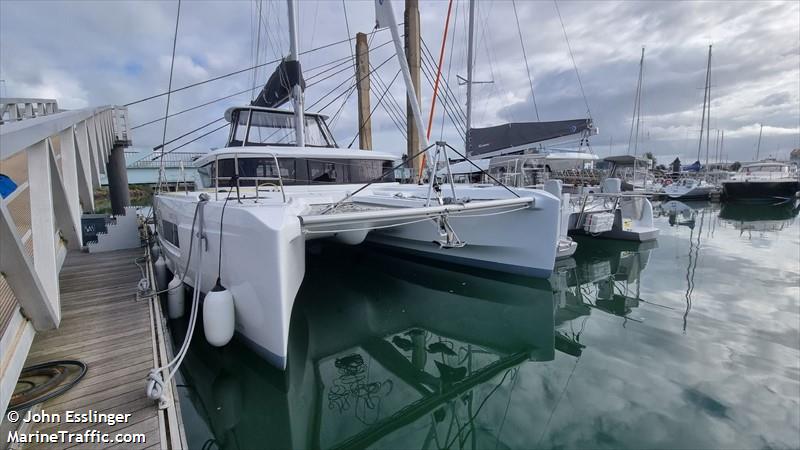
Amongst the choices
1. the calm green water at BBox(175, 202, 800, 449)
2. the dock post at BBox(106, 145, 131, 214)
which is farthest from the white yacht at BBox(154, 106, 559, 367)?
the dock post at BBox(106, 145, 131, 214)

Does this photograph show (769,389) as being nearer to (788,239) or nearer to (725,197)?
(788,239)

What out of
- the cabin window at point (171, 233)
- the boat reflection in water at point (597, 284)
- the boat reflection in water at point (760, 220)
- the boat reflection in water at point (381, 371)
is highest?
the cabin window at point (171, 233)

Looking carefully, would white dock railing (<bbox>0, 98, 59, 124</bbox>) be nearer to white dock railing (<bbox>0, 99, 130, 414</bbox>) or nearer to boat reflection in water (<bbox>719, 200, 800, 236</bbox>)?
white dock railing (<bbox>0, 99, 130, 414</bbox>)

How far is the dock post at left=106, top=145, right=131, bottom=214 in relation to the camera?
880 centimetres

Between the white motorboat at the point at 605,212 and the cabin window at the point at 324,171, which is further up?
the cabin window at the point at 324,171

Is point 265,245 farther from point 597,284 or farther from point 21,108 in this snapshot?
point 21,108

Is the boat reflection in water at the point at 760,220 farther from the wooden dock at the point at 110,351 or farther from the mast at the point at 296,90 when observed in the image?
the wooden dock at the point at 110,351

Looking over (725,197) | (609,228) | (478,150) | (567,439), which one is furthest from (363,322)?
(725,197)

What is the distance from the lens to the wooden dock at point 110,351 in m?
2.05

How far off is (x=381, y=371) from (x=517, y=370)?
4.27 feet

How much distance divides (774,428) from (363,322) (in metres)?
3.73

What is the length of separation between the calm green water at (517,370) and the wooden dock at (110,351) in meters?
0.46

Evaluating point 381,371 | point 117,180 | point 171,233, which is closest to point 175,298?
point 171,233

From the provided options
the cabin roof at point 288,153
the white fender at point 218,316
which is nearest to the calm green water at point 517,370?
the white fender at point 218,316
